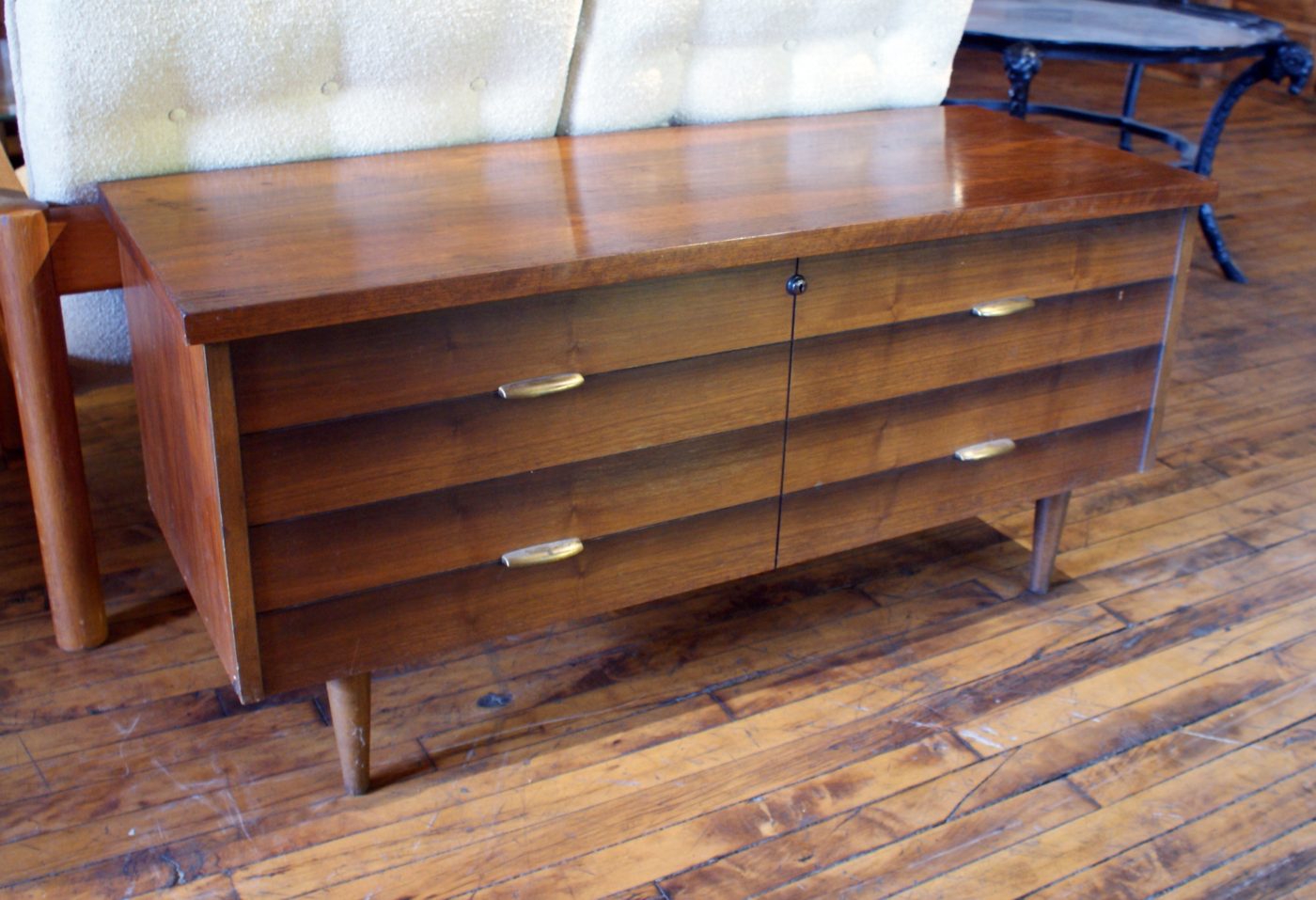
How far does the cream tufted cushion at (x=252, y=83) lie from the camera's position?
1.24m

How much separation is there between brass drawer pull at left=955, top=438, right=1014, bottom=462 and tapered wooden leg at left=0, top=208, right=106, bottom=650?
3.18 ft

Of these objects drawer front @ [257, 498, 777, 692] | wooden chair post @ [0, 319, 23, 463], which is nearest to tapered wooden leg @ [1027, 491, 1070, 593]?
drawer front @ [257, 498, 777, 692]

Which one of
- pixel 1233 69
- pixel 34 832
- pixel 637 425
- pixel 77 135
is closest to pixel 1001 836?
pixel 637 425

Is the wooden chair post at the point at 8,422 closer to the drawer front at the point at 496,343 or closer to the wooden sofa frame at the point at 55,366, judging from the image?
the wooden sofa frame at the point at 55,366

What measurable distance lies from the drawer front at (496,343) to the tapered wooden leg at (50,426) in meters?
0.42

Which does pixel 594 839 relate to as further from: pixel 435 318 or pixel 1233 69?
pixel 1233 69

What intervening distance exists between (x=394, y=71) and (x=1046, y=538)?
3.19 feet

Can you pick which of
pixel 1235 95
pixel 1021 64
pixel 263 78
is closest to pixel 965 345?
pixel 263 78

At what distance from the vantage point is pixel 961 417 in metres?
1.44

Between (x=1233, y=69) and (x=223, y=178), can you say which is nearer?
(x=223, y=178)

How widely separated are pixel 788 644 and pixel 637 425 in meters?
0.46

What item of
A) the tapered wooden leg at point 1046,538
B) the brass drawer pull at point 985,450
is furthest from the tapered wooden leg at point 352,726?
the tapered wooden leg at point 1046,538

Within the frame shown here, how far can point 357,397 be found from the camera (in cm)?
108

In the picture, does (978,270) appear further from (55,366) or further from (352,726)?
(55,366)
